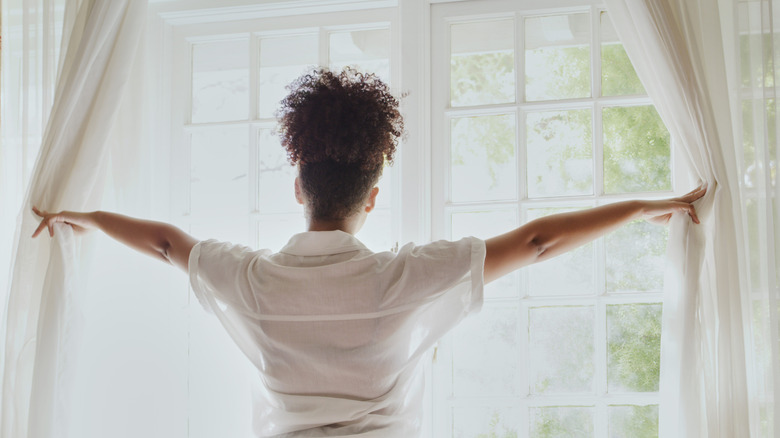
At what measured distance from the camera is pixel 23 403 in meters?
2.12

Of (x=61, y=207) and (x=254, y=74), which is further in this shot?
(x=254, y=74)

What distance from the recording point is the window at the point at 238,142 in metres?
2.36

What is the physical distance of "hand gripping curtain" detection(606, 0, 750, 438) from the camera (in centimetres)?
175

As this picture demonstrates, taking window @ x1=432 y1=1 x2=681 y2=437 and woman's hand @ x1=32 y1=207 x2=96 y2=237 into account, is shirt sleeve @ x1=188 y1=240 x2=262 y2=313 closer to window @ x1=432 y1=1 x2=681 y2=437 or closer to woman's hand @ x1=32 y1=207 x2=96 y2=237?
woman's hand @ x1=32 y1=207 x2=96 y2=237

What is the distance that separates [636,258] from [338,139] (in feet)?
3.42

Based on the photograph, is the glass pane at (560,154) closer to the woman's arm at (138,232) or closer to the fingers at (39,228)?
the woman's arm at (138,232)

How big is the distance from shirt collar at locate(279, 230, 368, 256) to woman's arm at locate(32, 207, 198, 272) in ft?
1.05

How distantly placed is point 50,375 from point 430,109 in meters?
1.34

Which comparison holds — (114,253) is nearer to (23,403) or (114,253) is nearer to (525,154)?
(23,403)

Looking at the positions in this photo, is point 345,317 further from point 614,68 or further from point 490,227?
point 614,68

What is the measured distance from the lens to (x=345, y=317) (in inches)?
62.2

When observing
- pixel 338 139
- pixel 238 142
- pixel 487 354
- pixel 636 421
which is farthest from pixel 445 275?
pixel 238 142

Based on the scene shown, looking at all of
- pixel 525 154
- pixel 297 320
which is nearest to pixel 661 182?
pixel 525 154

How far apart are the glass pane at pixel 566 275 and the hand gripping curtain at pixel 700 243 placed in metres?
0.37
